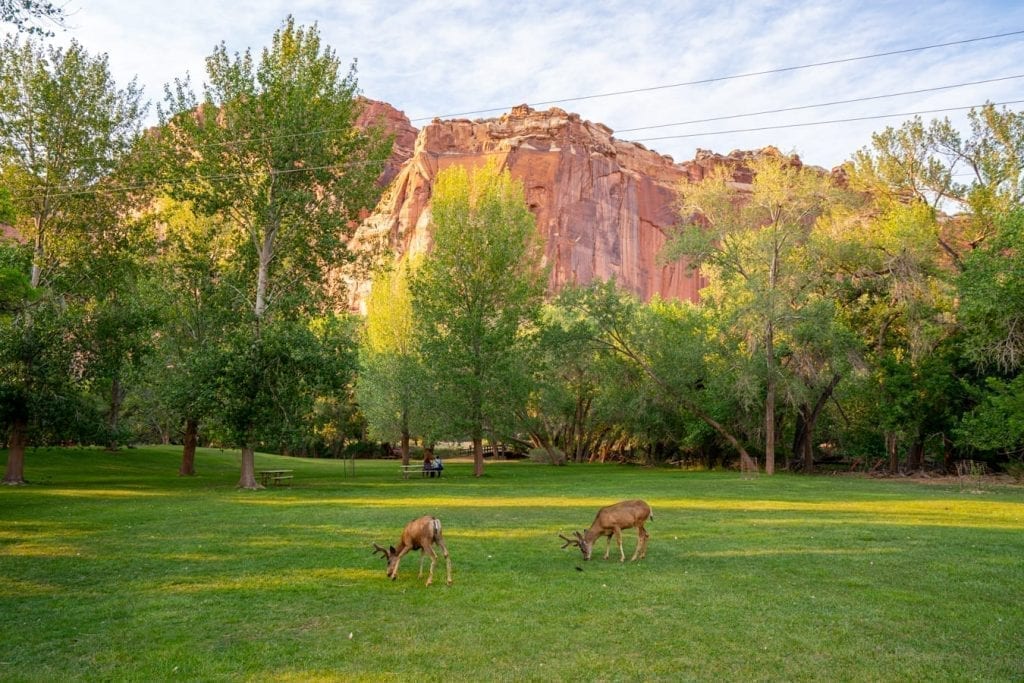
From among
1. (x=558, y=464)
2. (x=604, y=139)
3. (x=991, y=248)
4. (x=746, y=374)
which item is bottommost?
(x=558, y=464)

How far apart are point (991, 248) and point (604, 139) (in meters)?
95.9

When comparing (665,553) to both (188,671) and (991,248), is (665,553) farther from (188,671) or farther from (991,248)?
(991,248)

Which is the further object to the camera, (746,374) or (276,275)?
(746,374)

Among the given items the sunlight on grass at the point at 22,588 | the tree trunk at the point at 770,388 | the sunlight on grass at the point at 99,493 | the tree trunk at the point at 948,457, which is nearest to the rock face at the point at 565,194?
the tree trunk at the point at 948,457

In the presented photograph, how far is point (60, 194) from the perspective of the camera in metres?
27.5

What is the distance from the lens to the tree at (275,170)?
2789cm

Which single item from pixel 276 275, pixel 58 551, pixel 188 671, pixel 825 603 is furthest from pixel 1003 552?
pixel 276 275

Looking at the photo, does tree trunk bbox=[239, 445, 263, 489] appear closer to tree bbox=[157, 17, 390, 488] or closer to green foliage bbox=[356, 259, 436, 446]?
tree bbox=[157, 17, 390, 488]

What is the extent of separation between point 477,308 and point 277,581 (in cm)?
2721

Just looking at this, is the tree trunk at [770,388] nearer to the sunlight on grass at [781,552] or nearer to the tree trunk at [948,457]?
the tree trunk at [948,457]

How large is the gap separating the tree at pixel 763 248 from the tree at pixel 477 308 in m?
8.91

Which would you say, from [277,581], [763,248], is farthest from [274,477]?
[763,248]

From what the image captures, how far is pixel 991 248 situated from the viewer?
32094 mm

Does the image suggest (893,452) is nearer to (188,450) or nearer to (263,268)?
(263,268)
